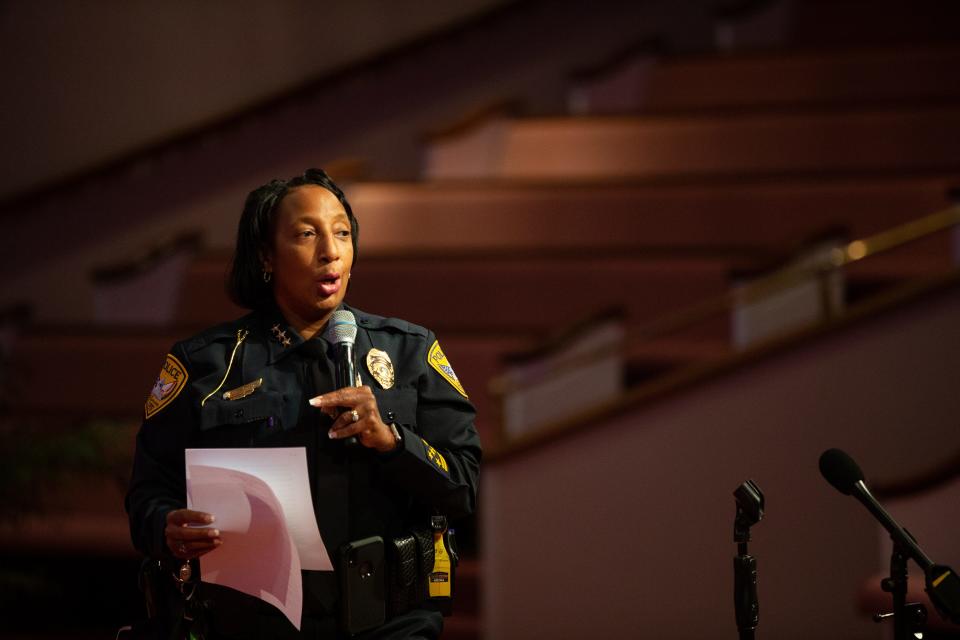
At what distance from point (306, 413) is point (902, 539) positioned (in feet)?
2.40

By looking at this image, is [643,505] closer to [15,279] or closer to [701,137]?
[701,137]

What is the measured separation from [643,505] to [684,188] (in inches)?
74.8

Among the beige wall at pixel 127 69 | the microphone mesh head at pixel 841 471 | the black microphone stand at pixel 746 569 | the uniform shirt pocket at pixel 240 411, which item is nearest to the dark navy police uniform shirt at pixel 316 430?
the uniform shirt pocket at pixel 240 411

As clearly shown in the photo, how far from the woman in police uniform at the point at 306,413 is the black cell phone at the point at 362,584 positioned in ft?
0.07

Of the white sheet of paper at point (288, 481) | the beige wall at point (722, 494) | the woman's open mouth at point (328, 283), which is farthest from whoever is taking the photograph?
the beige wall at point (722, 494)

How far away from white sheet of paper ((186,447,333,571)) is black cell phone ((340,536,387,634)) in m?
0.02

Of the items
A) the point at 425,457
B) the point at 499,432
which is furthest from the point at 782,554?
the point at 425,457

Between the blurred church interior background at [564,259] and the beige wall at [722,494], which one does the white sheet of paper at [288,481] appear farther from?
the beige wall at [722,494]

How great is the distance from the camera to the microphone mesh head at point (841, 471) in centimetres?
163

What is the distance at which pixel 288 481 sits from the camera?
1482 mm

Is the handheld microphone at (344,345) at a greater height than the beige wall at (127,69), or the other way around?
the beige wall at (127,69)

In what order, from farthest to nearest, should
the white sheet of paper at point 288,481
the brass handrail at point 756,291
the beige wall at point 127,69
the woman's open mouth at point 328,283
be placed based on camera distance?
the beige wall at point 127,69, the brass handrail at point 756,291, the woman's open mouth at point 328,283, the white sheet of paper at point 288,481

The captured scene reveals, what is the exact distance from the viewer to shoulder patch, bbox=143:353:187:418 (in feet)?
5.23

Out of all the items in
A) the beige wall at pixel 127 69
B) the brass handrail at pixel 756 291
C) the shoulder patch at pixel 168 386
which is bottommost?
the shoulder patch at pixel 168 386
